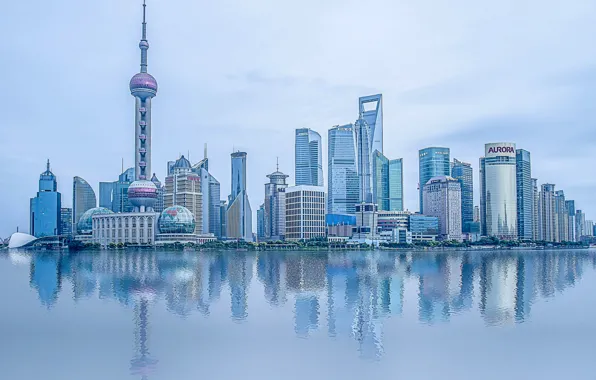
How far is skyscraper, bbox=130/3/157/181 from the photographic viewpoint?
194250 millimetres

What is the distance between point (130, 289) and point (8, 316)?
15687mm

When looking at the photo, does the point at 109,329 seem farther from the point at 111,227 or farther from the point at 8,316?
the point at 111,227

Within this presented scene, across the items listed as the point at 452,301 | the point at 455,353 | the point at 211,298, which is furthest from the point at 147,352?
the point at 452,301

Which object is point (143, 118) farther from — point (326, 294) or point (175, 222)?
point (326, 294)

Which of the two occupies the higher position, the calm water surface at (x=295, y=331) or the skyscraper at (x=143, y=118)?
the skyscraper at (x=143, y=118)

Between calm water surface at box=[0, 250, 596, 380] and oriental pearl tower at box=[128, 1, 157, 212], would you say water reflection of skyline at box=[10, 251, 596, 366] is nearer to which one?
calm water surface at box=[0, 250, 596, 380]

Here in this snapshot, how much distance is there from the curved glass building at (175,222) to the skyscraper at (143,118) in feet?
55.3

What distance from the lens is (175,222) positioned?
617ft

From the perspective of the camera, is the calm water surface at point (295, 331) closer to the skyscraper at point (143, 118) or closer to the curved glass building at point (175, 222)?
the curved glass building at point (175, 222)

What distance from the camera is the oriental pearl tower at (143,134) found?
629 ft

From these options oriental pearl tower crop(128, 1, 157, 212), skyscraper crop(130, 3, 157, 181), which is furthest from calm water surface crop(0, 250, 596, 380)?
skyscraper crop(130, 3, 157, 181)

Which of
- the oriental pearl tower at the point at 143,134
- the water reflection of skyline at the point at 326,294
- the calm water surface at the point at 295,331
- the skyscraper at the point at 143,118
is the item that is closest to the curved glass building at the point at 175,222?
the oriental pearl tower at the point at 143,134

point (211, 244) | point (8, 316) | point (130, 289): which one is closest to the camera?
point (8, 316)

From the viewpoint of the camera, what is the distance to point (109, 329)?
125 feet
